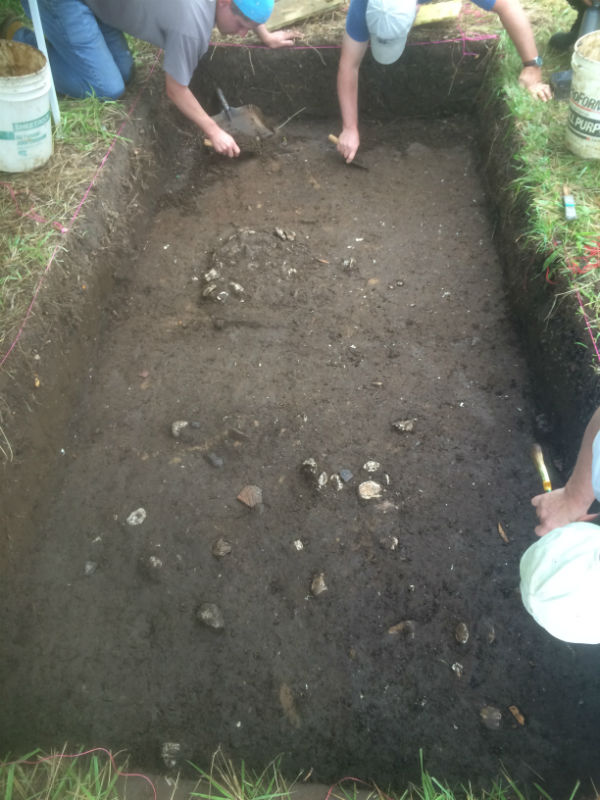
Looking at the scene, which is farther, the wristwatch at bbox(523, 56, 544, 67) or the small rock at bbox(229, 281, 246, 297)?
the wristwatch at bbox(523, 56, 544, 67)

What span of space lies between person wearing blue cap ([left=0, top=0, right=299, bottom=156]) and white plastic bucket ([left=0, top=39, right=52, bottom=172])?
0.97 ft

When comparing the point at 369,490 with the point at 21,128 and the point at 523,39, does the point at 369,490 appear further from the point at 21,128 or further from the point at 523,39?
the point at 523,39

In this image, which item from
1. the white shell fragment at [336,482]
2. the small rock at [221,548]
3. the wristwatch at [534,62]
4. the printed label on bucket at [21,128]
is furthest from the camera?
the wristwatch at [534,62]

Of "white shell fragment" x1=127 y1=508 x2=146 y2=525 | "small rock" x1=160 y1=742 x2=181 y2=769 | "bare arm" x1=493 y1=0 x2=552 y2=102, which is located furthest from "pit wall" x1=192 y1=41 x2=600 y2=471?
"small rock" x1=160 y1=742 x2=181 y2=769

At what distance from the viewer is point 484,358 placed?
229 centimetres

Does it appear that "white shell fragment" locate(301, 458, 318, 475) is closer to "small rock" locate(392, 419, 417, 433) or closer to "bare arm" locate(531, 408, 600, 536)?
"small rock" locate(392, 419, 417, 433)

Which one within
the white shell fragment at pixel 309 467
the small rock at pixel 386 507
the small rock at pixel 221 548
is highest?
the white shell fragment at pixel 309 467

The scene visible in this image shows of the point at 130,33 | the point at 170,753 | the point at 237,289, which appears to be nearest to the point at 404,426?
the point at 237,289

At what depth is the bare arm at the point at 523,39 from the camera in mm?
2668

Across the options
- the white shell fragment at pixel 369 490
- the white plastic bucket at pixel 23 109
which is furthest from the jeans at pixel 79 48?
the white shell fragment at pixel 369 490

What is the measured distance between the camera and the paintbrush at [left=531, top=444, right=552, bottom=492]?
1855 mm

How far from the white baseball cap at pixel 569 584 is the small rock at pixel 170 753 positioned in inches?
39.6

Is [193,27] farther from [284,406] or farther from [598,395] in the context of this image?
[598,395]

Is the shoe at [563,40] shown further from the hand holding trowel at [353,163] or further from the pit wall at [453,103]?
the hand holding trowel at [353,163]
